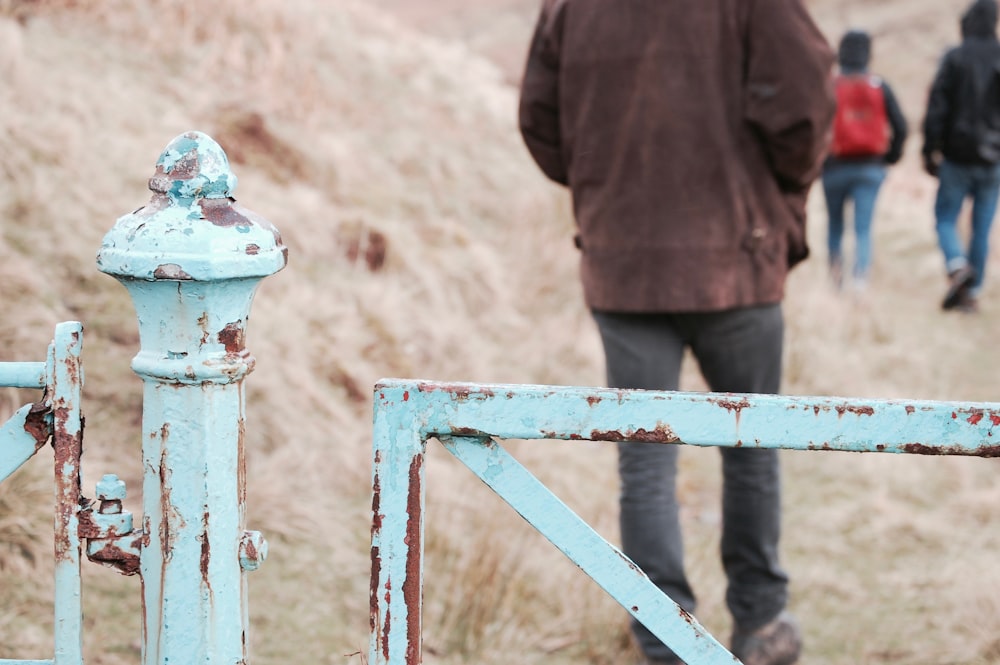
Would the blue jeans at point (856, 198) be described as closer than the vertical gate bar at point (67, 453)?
No

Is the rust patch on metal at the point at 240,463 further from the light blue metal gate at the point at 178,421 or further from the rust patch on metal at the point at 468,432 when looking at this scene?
the rust patch on metal at the point at 468,432

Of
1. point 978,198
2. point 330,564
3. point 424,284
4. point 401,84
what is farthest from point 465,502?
point 401,84

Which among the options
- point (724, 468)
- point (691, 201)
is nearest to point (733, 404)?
point (691, 201)

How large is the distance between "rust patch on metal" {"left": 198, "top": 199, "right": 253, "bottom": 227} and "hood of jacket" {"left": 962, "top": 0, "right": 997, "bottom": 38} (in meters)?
6.58

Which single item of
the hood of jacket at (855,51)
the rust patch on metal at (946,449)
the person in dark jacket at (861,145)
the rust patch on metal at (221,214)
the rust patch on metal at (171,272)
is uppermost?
the hood of jacket at (855,51)

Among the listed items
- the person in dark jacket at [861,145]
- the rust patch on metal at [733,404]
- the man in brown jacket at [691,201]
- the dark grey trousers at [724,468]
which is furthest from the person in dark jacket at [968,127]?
the rust patch on metal at [733,404]

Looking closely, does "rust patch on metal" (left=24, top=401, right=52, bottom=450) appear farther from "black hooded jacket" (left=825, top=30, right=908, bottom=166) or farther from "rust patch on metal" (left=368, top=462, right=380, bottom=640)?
"black hooded jacket" (left=825, top=30, right=908, bottom=166)

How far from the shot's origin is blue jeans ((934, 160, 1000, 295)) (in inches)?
287

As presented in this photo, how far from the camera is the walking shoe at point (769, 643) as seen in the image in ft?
9.50

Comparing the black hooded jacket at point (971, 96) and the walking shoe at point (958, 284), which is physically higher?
the black hooded jacket at point (971, 96)

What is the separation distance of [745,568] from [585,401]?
1.59 meters

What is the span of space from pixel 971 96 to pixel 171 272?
6.75m

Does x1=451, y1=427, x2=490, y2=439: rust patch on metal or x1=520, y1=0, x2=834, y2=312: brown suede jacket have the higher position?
x1=520, y1=0, x2=834, y2=312: brown suede jacket

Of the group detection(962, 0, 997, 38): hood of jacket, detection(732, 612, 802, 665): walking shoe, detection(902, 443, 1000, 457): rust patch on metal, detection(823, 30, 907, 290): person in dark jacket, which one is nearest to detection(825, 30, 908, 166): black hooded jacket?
detection(823, 30, 907, 290): person in dark jacket
